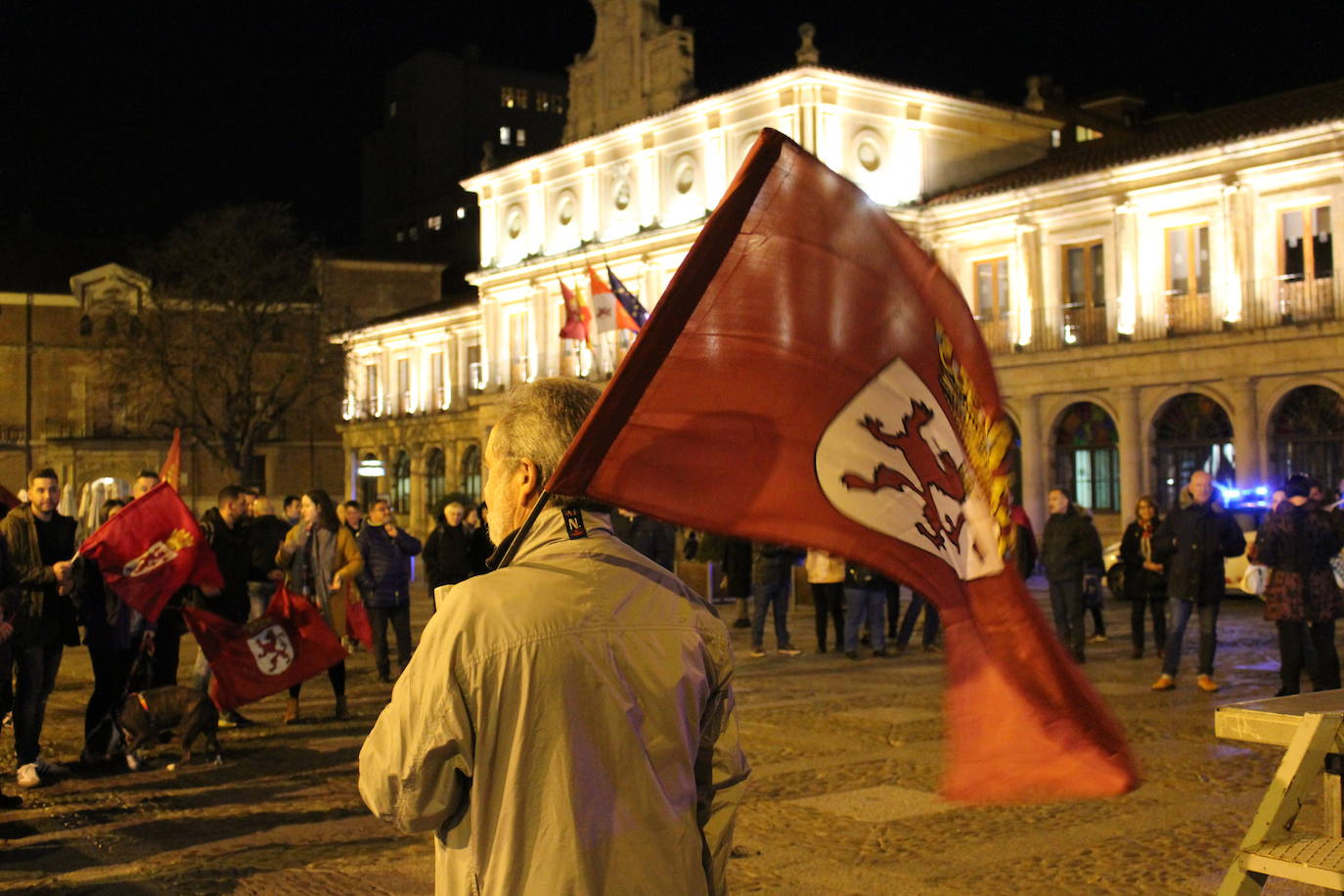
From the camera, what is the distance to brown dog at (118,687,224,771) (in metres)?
9.37

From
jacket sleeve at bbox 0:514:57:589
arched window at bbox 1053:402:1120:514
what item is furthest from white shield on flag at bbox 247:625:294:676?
arched window at bbox 1053:402:1120:514

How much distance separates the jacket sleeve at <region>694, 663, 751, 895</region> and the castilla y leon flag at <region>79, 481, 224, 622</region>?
297 inches

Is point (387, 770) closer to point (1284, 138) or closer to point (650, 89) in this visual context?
point (1284, 138)

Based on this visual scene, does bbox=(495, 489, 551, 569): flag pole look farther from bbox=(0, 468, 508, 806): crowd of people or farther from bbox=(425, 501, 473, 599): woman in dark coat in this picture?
bbox=(425, 501, 473, 599): woman in dark coat

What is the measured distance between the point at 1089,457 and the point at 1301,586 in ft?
82.4

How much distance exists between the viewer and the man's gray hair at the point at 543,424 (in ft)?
9.12

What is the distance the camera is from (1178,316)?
111ft

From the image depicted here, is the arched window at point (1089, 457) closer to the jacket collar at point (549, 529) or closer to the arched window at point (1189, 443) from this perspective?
the arched window at point (1189, 443)

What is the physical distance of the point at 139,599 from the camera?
9680 millimetres

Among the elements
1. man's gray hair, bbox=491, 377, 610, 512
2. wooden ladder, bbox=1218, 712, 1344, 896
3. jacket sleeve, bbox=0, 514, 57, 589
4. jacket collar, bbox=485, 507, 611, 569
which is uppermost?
man's gray hair, bbox=491, 377, 610, 512

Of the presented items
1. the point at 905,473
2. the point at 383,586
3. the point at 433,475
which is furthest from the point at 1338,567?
the point at 433,475

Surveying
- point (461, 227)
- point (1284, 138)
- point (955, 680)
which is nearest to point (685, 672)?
point (955, 680)

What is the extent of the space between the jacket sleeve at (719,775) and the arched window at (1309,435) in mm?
29538

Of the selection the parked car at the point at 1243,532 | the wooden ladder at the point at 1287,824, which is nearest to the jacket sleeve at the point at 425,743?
the wooden ladder at the point at 1287,824
